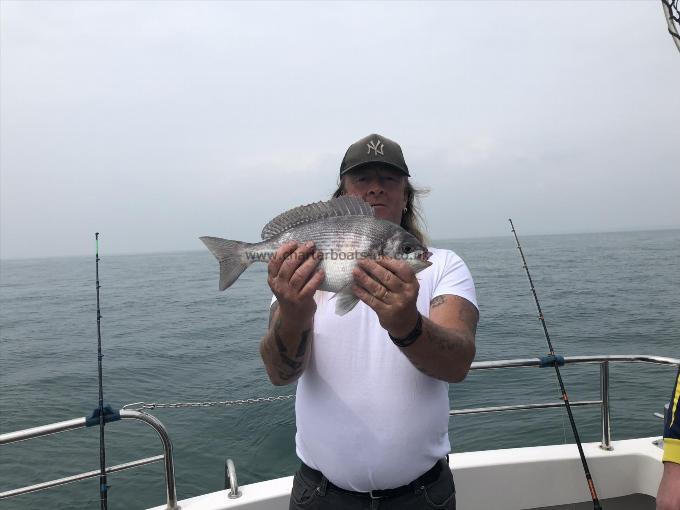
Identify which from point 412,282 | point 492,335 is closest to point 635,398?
point 492,335

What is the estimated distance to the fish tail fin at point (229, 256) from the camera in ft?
10.5

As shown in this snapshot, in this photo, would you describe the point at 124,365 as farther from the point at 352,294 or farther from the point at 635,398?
the point at 352,294

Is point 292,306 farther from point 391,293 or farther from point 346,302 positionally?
point 391,293

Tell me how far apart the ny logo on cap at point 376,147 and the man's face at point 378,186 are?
0.10 meters

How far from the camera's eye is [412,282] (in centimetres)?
239

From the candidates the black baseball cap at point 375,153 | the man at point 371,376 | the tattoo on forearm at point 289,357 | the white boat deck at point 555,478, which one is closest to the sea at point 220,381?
the white boat deck at point 555,478

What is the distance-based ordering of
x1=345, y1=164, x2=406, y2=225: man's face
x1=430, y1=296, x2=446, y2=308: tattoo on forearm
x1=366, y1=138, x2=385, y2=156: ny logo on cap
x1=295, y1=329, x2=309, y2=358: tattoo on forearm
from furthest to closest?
1. x1=345, y1=164, x2=406, y2=225: man's face
2. x1=366, y1=138, x2=385, y2=156: ny logo on cap
3. x1=430, y1=296, x2=446, y2=308: tattoo on forearm
4. x1=295, y1=329, x2=309, y2=358: tattoo on forearm

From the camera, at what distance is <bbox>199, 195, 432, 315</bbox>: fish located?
105 inches

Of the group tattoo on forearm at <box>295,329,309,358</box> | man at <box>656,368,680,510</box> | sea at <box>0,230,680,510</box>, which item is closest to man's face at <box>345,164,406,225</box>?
tattoo on forearm at <box>295,329,309,358</box>

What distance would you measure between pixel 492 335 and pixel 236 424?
13314 millimetres

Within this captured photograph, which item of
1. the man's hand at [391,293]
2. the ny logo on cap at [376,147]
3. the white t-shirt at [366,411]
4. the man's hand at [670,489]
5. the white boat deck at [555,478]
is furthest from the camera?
the white boat deck at [555,478]

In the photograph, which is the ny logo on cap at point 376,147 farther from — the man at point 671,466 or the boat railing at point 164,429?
the man at point 671,466

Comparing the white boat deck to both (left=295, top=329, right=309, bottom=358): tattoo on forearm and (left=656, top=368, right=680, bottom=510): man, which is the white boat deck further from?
(left=295, top=329, right=309, bottom=358): tattoo on forearm

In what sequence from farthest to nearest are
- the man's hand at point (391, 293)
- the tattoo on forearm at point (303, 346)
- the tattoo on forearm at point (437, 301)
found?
the tattoo on forearm at point (437, 301)
the tattoo on forearm at point (303, 346)
the man's hand at point (391, 293)
